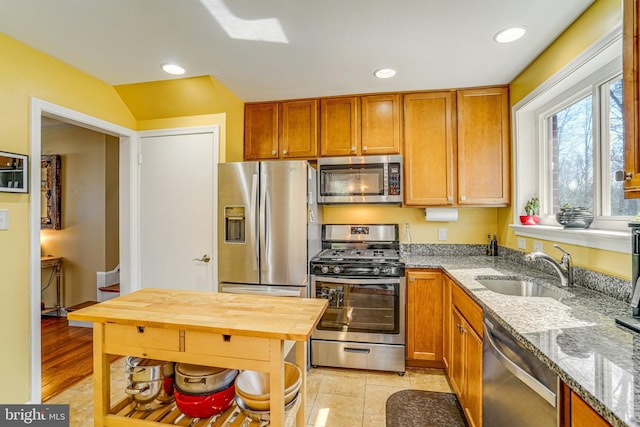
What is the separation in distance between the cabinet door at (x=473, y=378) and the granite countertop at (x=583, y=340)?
26cm

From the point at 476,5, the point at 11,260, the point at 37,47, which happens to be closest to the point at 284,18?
the point at 476,5

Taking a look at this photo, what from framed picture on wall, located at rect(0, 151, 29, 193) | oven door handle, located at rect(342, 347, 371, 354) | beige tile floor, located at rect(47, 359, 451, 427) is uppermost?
framed picture on wall, located at rect(0, 151, 29, 193)

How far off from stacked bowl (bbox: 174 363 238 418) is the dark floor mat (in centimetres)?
118

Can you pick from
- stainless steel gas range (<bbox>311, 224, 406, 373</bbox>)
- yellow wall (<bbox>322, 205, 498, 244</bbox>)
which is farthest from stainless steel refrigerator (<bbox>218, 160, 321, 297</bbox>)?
yellow wall (<bbox>322, 205, 498, 244</bbox>)

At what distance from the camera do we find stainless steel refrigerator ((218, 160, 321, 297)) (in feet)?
7.95

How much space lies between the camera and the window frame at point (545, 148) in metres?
1.49

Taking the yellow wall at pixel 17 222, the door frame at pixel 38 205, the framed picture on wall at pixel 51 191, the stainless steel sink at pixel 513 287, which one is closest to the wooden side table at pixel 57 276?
the framed picture on wall at pixel 51 191

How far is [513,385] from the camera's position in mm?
1152

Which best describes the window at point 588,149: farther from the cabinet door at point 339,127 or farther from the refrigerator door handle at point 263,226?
the refrigerator door handle at point 263,226

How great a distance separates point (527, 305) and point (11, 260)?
9.93 ft

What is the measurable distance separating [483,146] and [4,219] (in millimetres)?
3630

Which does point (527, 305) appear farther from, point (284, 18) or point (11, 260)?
point (11, 260)

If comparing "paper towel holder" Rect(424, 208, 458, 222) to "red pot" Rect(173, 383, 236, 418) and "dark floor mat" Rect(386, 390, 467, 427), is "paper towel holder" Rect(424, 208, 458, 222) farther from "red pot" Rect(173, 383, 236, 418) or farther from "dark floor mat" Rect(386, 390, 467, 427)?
"red pot" Rect(173, 383, 236, 418)

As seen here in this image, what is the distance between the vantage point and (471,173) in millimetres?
2629
